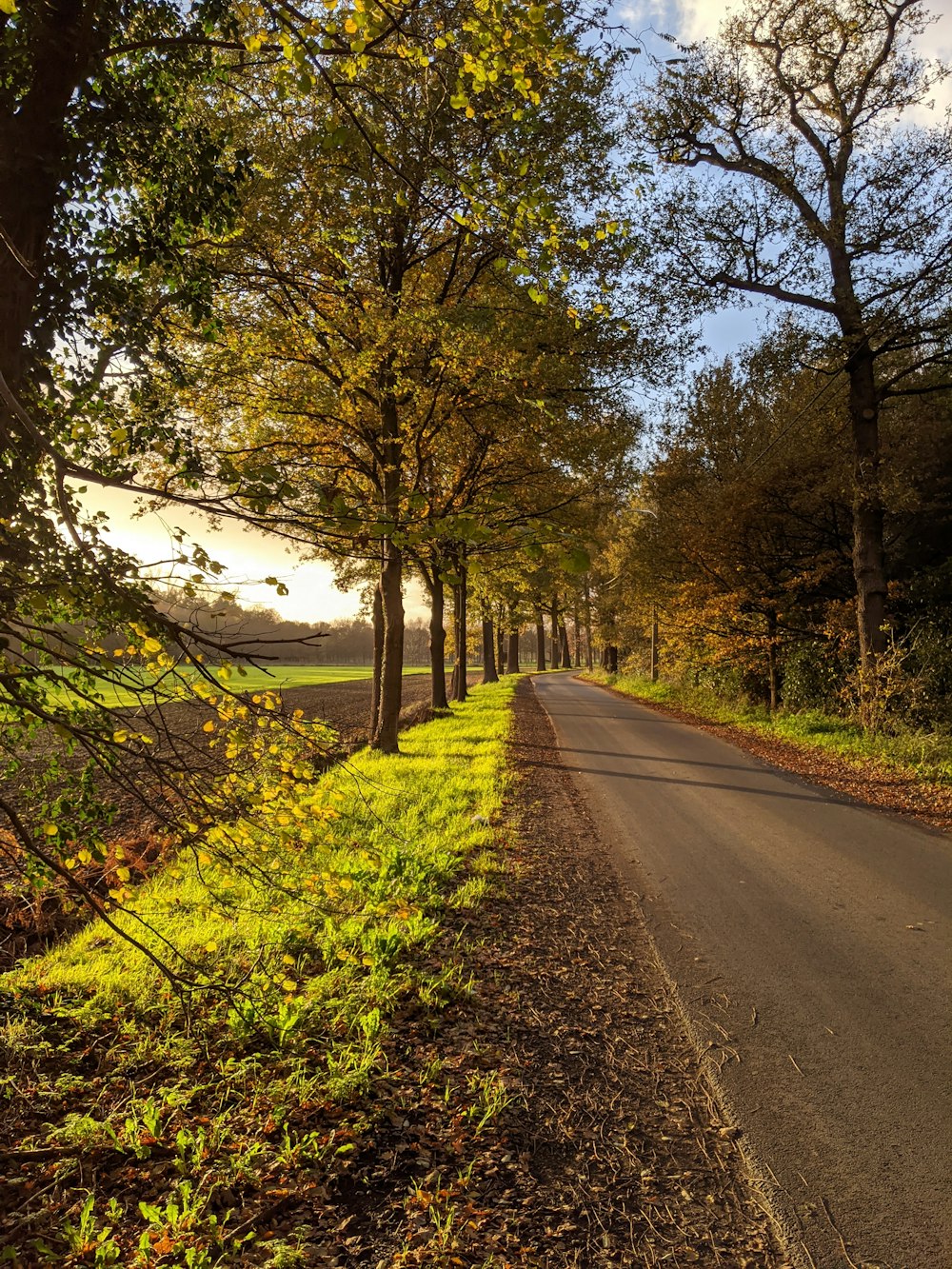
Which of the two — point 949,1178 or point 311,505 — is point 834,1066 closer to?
point 949,1178

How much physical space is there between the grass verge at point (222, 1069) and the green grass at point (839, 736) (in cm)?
873

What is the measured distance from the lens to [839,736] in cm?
1262

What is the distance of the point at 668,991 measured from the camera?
4.24m

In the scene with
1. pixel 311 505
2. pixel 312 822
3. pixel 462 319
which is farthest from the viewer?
pixel 462 319

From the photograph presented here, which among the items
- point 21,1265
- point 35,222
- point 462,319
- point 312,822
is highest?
point 462,319

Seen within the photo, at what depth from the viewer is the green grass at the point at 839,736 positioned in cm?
1011

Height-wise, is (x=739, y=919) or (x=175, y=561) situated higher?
(x=175, y=561)

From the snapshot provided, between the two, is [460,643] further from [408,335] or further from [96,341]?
[96,341]

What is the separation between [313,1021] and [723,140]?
52.1 feet

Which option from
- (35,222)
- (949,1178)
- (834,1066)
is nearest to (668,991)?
(834,1066)

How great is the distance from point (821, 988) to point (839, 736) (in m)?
9.70

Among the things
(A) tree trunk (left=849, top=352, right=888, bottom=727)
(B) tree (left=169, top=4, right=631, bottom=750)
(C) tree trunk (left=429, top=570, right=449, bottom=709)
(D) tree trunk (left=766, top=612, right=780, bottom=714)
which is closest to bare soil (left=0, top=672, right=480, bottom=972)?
(B) tree (left=169, top=4, right=631, bottom=750)

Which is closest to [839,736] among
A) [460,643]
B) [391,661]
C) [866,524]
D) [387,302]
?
[866,524]

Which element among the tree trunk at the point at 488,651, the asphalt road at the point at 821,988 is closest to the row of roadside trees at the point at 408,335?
the asphalt road at the point at 821,988
